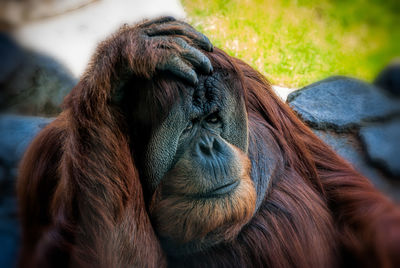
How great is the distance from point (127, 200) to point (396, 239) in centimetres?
107

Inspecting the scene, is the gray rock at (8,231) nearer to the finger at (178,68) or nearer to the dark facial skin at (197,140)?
the dark facial skin at (197,140)

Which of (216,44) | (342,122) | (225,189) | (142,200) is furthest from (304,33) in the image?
(342,122)

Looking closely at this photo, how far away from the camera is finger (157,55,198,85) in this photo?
1326mm

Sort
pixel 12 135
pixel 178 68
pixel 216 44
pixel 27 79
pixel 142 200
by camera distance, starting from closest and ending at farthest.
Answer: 1. pixel 27 79
2. pixel 12 135
3. pixel 178 68
4. pixel 142 200
5. pixel 216 44

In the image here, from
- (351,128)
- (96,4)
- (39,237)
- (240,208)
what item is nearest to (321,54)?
(240,208)

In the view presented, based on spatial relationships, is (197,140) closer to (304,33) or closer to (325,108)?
(304,33)

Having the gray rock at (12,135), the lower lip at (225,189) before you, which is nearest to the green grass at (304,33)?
the lower lip at (225,189)

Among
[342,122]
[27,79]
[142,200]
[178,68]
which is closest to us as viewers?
[27,79]

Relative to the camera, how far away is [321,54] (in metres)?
1.29

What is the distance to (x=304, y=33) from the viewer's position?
1.21 meters

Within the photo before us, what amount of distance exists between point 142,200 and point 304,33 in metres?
0.76

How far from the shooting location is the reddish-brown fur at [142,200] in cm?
134

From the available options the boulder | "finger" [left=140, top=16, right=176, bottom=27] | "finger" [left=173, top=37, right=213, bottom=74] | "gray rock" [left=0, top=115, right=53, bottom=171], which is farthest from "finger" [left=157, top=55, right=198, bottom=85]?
the boulder

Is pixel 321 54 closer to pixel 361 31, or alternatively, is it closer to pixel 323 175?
pixel 361 31
